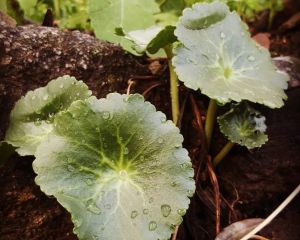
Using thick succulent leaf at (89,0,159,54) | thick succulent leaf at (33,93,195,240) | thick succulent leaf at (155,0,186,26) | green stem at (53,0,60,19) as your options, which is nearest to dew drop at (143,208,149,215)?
thick succulent leaf at (33,93,195,240)

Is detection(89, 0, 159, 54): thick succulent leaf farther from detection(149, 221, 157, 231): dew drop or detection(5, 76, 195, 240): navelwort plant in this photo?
detection(149, 221, 157, 231): dew drop

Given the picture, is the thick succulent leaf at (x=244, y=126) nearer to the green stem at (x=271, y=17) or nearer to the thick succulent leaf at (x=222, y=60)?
the thick succulent leaf at (x=222, y=60)

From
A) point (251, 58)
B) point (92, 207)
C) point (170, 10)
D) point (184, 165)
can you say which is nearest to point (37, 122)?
point (92, 207)

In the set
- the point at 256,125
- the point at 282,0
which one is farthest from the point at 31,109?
the point at 282,0

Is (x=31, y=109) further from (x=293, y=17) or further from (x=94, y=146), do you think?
(x=293, y=17)

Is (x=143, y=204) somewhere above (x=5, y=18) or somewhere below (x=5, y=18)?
below

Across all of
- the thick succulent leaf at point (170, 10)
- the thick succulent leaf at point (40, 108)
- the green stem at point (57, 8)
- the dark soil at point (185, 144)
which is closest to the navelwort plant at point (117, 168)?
the thick succulent leaf at point (40, 108)

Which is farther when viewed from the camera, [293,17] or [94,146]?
[293,17]

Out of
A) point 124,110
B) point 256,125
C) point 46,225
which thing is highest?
point 124,110
